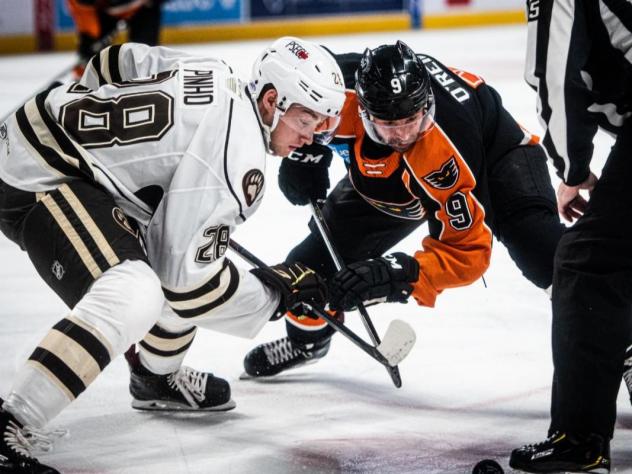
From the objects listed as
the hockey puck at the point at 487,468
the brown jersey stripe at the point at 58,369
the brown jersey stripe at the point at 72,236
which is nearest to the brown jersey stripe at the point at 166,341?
the brown jersey stripe at the point at 72,236

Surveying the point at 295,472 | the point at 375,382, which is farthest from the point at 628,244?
the point at 375,382

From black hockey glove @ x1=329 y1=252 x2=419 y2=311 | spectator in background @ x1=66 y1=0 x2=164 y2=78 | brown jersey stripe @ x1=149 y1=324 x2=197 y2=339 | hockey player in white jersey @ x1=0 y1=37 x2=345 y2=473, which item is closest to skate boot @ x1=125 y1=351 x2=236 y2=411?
brown jersey stripe @ x1=149 y1=324 x2=197 y2=339

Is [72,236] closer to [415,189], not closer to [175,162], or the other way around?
[175,162]

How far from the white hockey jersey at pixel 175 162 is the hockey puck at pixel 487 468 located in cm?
59

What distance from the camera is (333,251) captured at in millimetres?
3039

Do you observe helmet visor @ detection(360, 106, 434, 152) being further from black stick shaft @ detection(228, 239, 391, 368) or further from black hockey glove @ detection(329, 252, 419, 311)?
black stick shaft @ detection(228, 239, 391, 368)

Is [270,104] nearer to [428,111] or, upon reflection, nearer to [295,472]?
[428,111]

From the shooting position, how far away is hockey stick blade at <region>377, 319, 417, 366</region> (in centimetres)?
278

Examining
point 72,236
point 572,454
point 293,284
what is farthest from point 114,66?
point 572,454

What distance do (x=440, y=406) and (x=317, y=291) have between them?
1.58 feet

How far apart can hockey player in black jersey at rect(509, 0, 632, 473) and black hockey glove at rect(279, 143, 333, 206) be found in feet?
3.31

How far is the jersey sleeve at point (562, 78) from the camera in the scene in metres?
2.06

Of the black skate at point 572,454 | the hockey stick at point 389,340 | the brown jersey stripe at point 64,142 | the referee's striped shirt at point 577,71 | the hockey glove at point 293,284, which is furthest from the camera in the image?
the hockey stick at point 389,340

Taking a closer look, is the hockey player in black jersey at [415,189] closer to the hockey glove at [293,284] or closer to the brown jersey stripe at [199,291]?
the hockey glove at [293,284]
